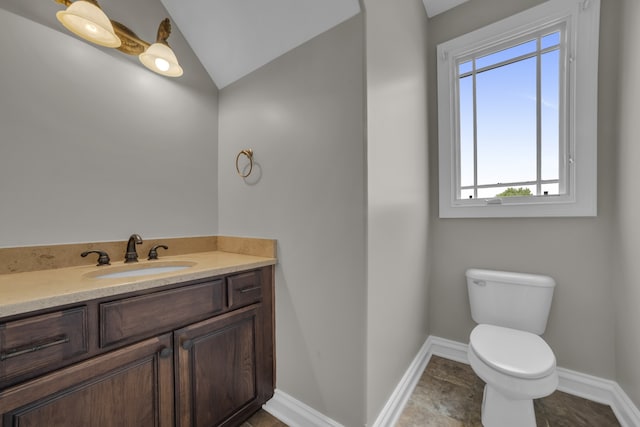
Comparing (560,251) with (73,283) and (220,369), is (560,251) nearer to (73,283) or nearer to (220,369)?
(220,369)

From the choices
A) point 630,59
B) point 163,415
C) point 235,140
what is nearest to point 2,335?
point 163,415

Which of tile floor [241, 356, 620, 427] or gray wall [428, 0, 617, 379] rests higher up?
gray wall [428, 0, 617, 379]

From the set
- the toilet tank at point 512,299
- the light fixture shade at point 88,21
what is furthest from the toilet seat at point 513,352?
the light fixture shade at point 88,21

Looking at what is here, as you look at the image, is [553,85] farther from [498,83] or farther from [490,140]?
[490,140]

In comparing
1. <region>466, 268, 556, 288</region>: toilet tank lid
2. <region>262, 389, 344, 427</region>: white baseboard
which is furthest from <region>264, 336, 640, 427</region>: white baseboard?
<region>466, 268, 556, 288</region>: toilet tank lid

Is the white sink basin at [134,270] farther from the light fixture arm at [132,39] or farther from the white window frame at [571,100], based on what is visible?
the white window frame at [571,100]

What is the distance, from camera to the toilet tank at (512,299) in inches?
59.1

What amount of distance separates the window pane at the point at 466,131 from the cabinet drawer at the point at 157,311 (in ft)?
6.03

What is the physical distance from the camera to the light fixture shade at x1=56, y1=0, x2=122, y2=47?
3.37 ft

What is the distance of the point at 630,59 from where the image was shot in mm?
1268

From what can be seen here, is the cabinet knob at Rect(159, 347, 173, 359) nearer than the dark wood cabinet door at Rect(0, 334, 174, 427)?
No

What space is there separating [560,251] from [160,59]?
2573mm

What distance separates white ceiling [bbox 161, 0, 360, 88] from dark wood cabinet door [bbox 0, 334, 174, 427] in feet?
4.95

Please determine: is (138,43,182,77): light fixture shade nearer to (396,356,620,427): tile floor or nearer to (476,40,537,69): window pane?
(476,40,537,69): window pane
